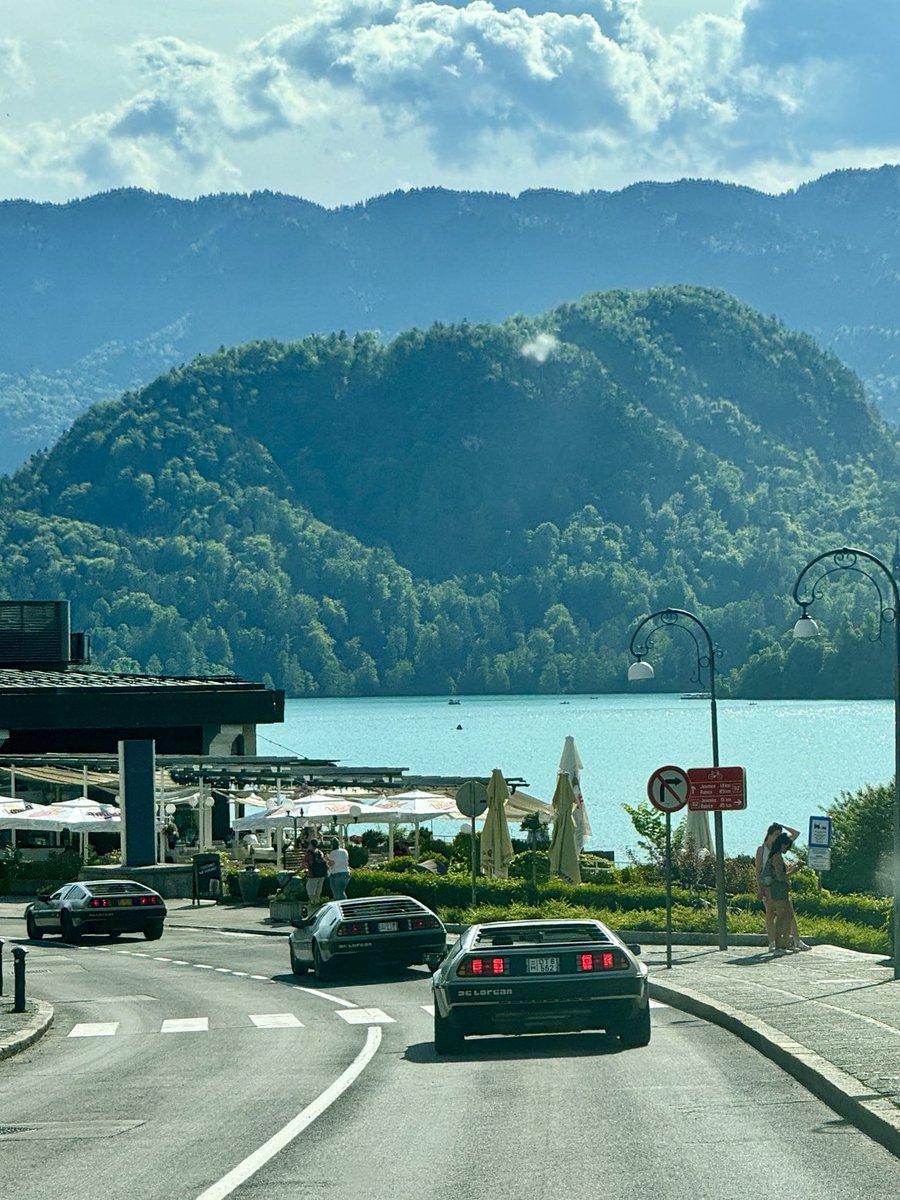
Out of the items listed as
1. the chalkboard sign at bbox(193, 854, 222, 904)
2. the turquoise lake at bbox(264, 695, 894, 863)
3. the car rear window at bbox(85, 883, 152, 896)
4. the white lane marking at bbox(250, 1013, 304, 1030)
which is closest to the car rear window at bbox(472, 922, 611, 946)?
the white lane marking at bbox(250, 1013, 304, 1030)

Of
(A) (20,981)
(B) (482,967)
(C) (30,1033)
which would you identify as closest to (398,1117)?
(B) (482,967)

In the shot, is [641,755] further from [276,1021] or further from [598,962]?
[598,962]

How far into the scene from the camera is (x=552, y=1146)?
11984 millimetres

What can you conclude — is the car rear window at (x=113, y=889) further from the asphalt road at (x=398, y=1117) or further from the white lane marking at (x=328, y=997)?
the asphalt road at (x=398, y=1117)

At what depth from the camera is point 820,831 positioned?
35594 mm

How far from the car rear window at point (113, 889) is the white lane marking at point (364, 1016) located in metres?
15.3

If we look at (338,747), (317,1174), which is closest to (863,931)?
(317,1174)

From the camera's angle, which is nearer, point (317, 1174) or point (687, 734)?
point (317, 1174)

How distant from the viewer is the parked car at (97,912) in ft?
122

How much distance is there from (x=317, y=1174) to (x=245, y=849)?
148 ft

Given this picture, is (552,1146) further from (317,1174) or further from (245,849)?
(245,849)

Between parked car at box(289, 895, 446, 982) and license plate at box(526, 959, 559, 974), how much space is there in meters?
9.26

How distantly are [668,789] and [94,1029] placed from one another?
28.9 ft

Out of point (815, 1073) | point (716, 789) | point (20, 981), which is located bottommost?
point (20, 981)
